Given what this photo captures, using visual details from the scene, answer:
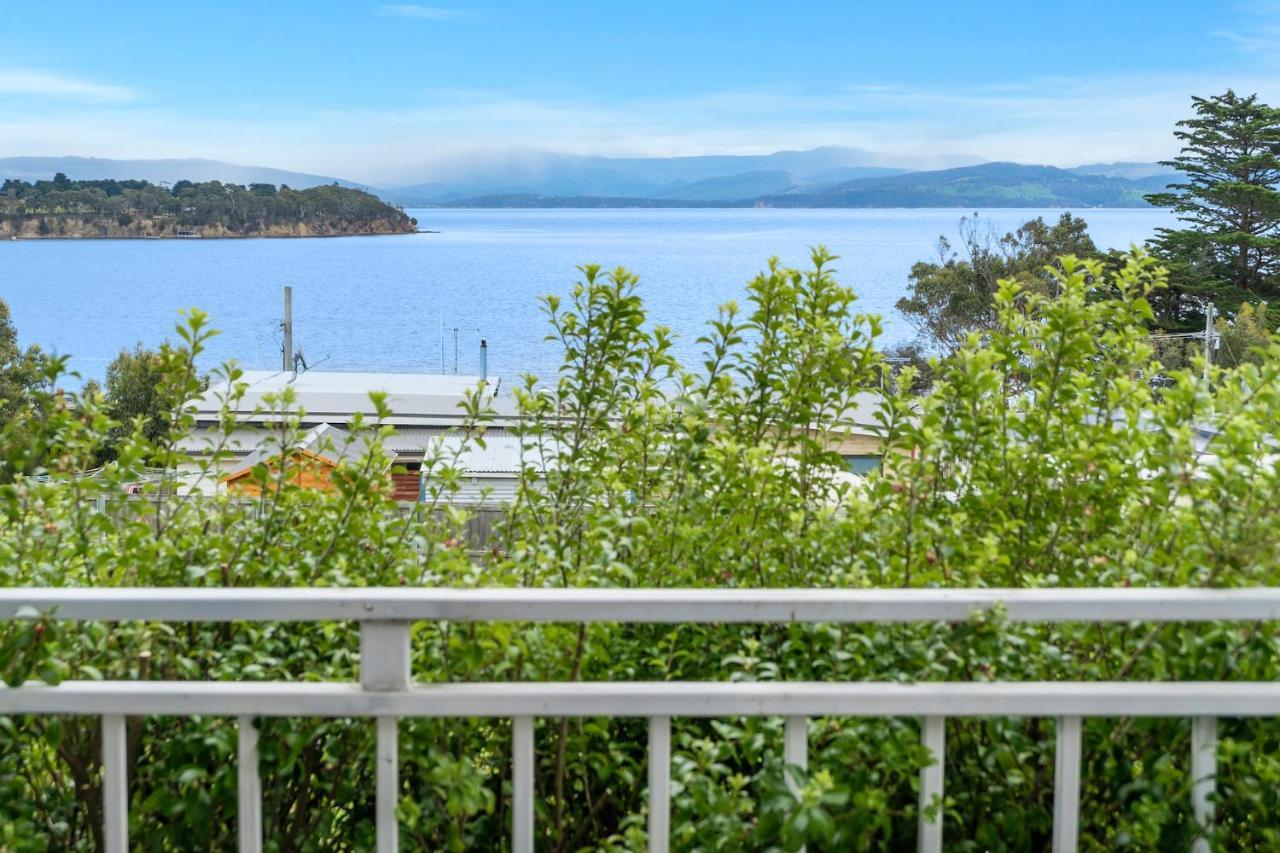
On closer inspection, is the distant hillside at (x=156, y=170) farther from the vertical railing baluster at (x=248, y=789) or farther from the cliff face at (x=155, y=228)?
the vertical railing baluster at (x=248, y=789)

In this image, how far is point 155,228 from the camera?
153 feet

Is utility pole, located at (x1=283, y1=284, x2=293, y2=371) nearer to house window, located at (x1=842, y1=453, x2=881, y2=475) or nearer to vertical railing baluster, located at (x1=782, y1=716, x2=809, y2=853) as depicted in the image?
house window, located at (x1=842, y1=453, x2=881, y2=475)

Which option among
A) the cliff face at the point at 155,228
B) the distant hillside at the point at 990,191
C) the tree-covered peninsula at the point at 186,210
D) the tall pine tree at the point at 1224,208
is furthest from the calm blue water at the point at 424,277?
the tall pine tree at the point at 1224,208

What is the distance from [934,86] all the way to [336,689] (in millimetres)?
81310

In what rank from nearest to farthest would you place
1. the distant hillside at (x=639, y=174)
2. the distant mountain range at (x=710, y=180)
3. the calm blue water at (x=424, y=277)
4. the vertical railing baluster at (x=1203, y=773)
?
the vertical railing baluster at (x=1203, y=773), the calm blue water at (x=424, y=277), the distant mountain range at (x=710, y=180), the distant hillside at (x=639, y=174)

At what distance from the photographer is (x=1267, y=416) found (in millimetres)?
1516

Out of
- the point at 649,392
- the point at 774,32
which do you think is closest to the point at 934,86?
the point at 774,32

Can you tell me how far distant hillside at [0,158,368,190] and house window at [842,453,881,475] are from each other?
179 ft

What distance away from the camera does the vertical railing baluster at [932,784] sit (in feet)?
4.30

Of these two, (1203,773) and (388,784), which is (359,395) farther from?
(1203,773)

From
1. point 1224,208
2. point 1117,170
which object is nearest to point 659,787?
point 1224,208

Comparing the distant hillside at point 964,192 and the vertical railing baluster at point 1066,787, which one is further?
the distant hillside at point 964,192

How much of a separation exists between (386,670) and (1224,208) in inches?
1119

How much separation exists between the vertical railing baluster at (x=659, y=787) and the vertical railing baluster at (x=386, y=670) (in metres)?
0.28
